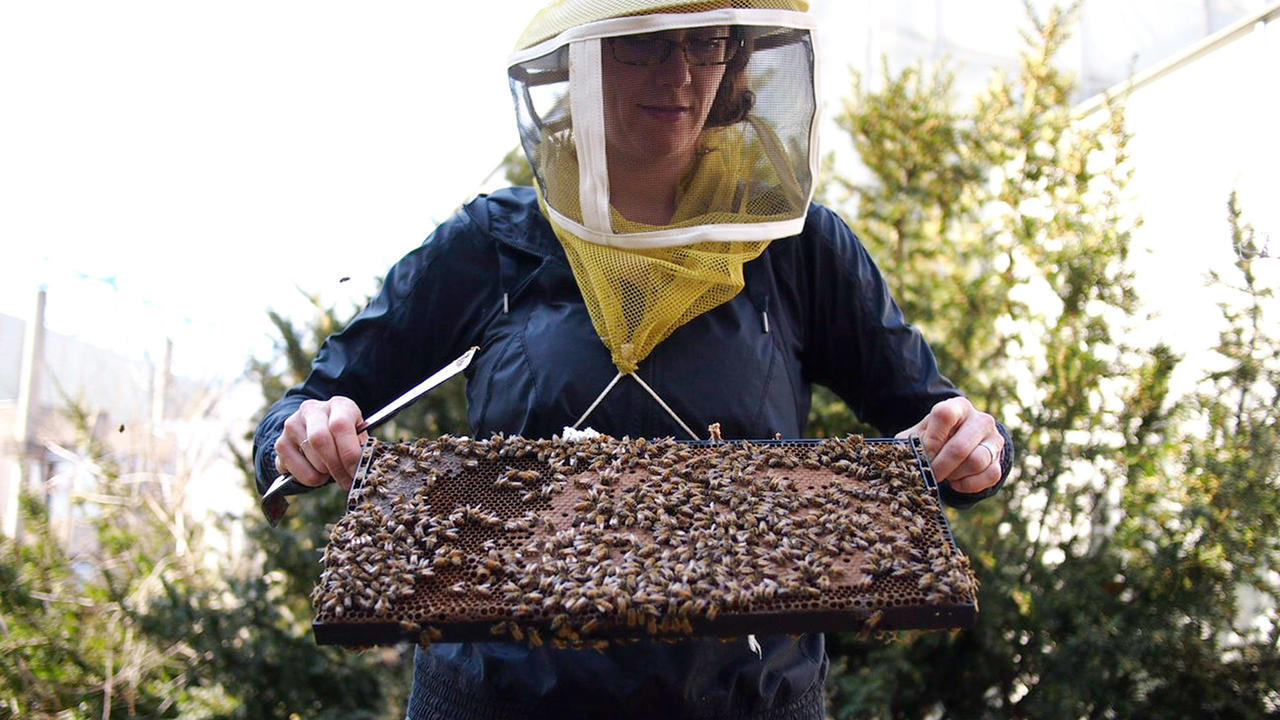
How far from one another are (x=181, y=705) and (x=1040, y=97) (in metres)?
4.94

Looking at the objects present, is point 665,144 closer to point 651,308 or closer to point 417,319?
point 651,308

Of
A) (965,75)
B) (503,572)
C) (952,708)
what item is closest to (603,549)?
(503,572)

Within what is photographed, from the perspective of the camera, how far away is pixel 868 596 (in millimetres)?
1612

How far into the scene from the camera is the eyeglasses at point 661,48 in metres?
2.20

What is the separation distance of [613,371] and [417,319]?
0.53 metres

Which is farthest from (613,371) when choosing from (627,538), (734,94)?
(734,94)

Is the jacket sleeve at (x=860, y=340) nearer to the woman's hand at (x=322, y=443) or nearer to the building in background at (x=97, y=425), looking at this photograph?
the woman's hand at (x=322, y=443)

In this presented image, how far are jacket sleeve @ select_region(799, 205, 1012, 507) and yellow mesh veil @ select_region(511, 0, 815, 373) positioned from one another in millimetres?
134

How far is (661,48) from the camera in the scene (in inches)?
86.5

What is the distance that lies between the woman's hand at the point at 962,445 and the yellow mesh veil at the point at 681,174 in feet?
1.74

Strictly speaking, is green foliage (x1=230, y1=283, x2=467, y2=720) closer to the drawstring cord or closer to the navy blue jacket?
the navy blue jacket

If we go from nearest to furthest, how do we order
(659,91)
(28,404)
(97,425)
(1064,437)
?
(659,91), (1064,437), (28,404), (97,425)

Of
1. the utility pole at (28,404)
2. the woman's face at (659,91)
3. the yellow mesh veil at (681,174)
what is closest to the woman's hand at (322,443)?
the yellow mesh veil at (681,174)

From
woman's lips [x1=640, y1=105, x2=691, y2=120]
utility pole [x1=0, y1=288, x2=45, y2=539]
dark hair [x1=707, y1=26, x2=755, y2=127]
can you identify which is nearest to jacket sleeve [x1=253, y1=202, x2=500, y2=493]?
woman's lips [x1=640, y1=105, x2=691, y2=120]
